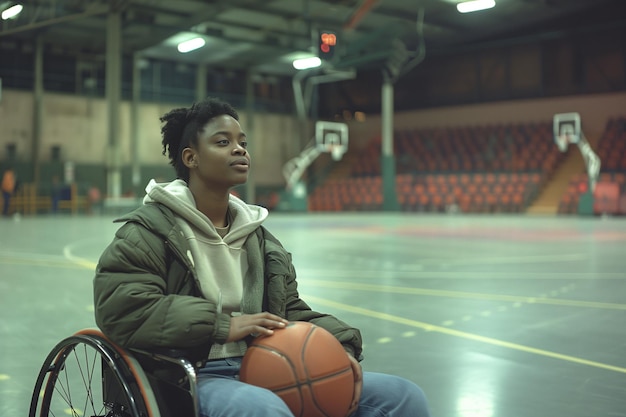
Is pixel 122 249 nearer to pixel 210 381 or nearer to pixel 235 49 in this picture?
pixel 210 381

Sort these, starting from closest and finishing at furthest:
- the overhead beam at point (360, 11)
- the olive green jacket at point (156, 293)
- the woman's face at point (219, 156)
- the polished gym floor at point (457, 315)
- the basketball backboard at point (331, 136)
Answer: the olive green jacket at point (156, 293)
the woman's face at point (219, 156)
the polished gym floor at point (457, 315)
the overhead beam at point (360, 11)
the basketball backboard at point (331, 136)

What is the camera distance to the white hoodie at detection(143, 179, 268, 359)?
2.13 m

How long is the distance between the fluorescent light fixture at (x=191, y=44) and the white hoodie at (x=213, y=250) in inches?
993

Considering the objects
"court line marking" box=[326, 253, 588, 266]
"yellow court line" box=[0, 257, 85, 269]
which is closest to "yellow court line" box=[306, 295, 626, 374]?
"court line marking" box=[326, 253, 588, 266]

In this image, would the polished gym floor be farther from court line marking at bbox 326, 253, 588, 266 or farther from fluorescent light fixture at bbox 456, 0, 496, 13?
fluorescent light fixture at bbox 456, 0, 496, 13

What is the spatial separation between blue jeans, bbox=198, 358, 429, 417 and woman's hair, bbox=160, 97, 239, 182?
680 mm

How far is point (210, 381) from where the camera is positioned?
2.00 meters

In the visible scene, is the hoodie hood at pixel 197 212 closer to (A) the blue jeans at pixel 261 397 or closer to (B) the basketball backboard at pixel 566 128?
(A) the blue jeans at pixel 261 397

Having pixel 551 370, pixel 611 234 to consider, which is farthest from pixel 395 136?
pixel 551 370

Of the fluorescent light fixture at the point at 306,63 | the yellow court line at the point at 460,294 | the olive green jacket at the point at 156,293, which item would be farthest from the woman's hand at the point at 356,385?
the fluorescent light fixture at the point at 306,63

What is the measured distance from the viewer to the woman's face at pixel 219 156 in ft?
7.36

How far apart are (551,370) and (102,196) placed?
87.6ft

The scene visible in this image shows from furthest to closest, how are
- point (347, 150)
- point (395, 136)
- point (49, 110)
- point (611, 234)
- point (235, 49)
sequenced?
1. point (347, 150)
2. point (395, 136)
3. point (235, 49)
4. point (49, 110)
5. point (611, 234)

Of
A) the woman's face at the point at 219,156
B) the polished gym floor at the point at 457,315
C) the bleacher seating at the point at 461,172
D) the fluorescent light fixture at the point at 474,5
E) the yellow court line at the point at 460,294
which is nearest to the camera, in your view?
the woman's face at the point at 219,156
